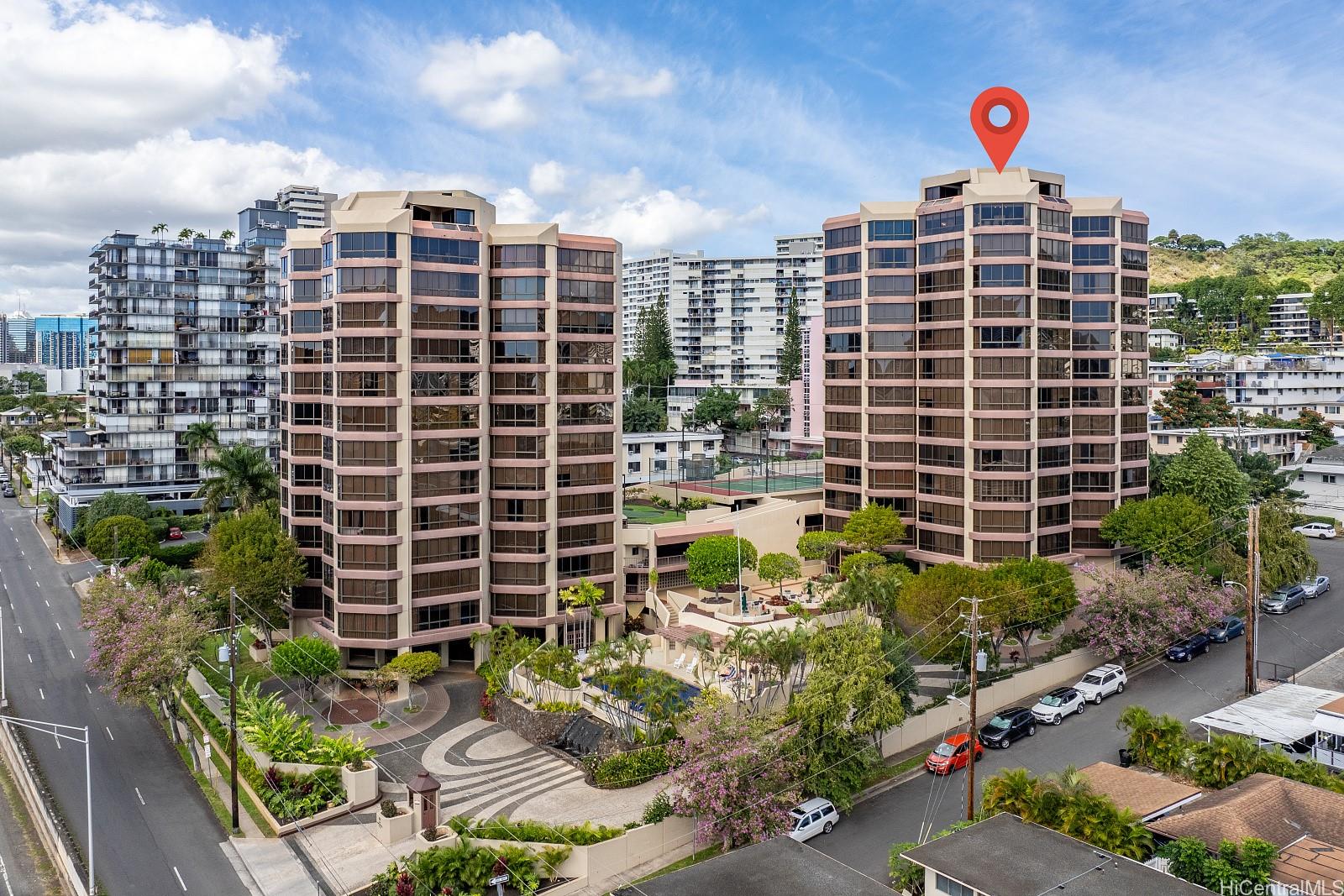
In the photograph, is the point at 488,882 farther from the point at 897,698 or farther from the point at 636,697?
the point at 897,698

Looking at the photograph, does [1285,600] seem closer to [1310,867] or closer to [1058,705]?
[1058,705]

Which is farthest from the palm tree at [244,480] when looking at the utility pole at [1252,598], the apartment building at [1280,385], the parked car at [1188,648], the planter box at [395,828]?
the apartment building at [1280,385]

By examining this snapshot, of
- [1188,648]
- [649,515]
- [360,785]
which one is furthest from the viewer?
[649,515]

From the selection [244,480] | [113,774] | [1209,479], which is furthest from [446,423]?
[1209,479]

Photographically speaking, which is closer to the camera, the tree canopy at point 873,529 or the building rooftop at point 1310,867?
the building rooftop at point 1310,867

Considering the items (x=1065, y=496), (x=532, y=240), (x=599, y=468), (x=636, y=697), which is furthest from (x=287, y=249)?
(x=1065, y=496)

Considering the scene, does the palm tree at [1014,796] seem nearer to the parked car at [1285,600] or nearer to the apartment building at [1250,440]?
the parked car at [1285,600]
